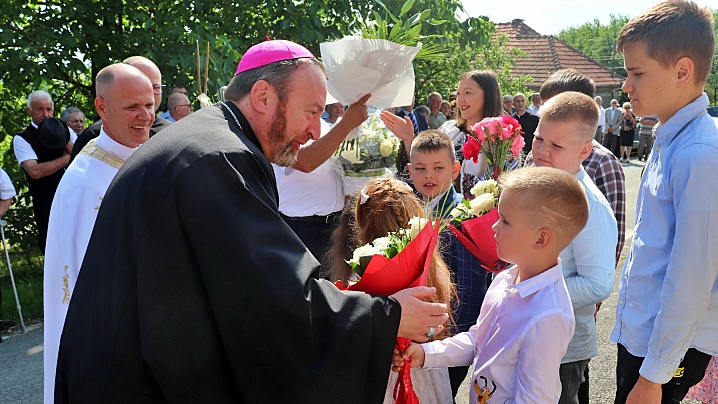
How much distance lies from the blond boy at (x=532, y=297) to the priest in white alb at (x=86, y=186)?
181 centimetres

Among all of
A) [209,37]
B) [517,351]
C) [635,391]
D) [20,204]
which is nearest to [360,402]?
[517,351]

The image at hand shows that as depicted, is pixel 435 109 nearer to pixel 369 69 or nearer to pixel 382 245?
pixel 369 69

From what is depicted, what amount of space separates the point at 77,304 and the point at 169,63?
6.01 metres

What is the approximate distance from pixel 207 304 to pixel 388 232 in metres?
1.21

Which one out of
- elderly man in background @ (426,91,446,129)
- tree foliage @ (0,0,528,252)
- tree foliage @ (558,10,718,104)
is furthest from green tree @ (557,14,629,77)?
tree foliage @ (0,0,528,252)

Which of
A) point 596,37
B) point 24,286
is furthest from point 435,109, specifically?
point 596,37

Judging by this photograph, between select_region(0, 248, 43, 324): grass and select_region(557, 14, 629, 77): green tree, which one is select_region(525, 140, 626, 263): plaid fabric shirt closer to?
select_region(0, 248, 43, 324): grass

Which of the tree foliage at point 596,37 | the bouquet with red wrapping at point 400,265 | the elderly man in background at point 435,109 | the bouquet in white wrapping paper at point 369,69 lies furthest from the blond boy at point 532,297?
the tree foliage at point 596,37

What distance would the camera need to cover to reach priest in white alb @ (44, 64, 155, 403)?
10.6 ft

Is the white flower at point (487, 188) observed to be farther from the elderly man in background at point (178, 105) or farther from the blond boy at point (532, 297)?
the elderly man in background at point (178, 105)

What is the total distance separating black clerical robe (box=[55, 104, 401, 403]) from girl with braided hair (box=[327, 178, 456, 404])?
2.27 feet

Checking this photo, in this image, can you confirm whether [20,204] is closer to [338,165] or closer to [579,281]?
[338,165]

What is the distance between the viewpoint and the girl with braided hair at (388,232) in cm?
276

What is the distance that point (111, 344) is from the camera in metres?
2.03
